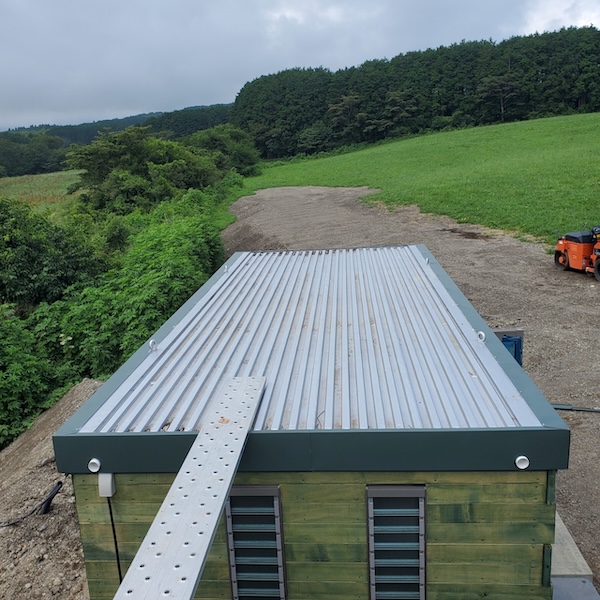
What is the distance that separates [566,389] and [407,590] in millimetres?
7661

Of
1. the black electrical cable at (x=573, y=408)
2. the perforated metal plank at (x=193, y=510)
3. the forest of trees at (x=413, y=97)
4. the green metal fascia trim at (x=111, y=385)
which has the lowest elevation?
the black electrical cable at (x=573, y=408)

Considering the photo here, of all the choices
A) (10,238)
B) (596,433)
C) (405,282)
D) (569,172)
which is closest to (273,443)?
(405,282)

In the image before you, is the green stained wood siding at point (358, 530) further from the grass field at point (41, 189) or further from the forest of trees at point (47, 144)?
the forest of trees at point (47, 144)

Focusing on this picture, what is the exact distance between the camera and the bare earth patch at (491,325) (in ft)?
24.8

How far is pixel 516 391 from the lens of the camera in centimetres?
529

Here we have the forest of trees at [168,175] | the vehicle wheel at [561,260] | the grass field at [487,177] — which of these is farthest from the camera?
the grass field at [487,177]

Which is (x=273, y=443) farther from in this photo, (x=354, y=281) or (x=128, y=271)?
(x=128, y=271)

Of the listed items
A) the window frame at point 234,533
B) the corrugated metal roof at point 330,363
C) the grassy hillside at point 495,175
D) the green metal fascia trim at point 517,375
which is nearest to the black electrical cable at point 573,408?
the corrugated metal roof at point 330,363

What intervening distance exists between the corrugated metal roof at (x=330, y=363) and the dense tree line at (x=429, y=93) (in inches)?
2932

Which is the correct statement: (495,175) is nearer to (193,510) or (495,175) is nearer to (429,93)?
(193,510)

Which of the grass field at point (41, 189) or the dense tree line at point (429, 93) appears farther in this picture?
the dense tree line at point (429, 93)

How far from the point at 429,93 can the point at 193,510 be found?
286ft

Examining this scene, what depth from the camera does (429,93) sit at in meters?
83.4

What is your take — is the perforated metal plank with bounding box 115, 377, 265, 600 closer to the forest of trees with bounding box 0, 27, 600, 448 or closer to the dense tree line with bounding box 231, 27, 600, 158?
the forest of trees with bounding box 0, 27, 600, 448
